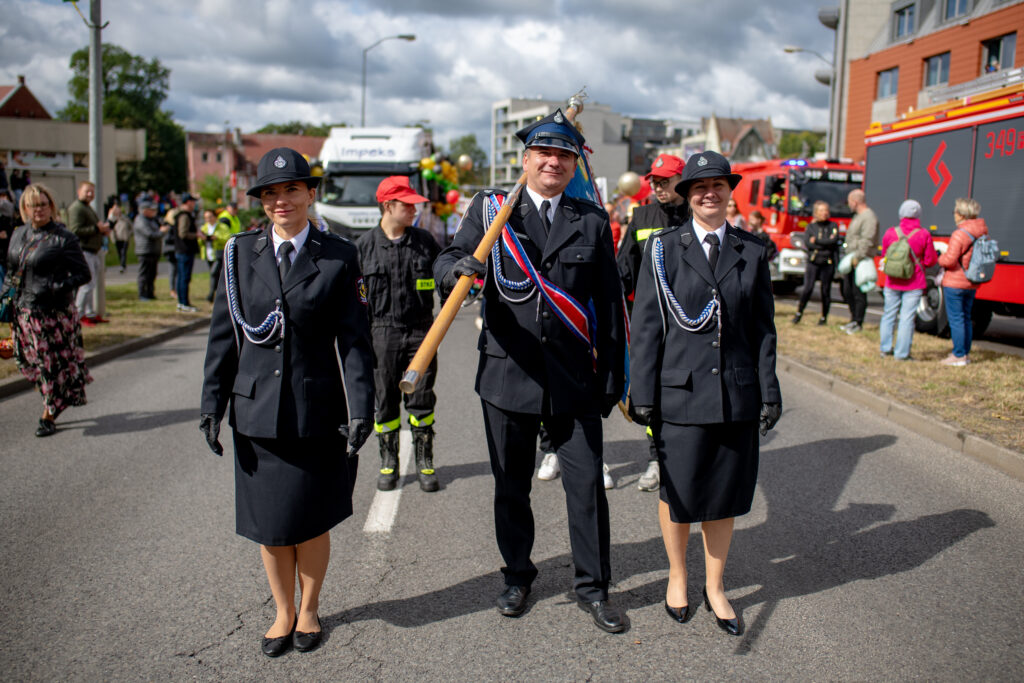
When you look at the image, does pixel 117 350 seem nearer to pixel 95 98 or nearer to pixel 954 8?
pixel 95 98

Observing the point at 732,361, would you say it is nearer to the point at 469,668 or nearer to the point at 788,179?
the point at 469,668

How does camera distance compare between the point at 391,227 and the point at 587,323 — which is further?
the point at 391,227

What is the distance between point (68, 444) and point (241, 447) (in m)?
4.03

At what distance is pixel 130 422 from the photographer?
7086 millimetres

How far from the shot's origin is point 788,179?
59.6 feet

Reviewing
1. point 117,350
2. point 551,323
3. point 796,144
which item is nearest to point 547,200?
point 551,323

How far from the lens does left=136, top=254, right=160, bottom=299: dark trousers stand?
1505 cm

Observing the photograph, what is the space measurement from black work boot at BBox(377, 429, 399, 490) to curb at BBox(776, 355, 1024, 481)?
4.24 metres

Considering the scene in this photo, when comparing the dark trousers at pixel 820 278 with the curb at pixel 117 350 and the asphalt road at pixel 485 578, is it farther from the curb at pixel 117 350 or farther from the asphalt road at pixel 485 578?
the curb at pixel 117 350

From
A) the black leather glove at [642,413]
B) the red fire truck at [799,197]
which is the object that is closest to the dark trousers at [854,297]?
the red fire truck at [799,197]

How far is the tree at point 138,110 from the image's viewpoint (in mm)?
75625

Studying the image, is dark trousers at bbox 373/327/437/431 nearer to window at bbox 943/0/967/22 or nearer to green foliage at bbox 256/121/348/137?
window at bbox 943/0/967/22

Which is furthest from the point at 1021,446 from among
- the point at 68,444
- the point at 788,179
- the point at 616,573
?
the point at 788,179

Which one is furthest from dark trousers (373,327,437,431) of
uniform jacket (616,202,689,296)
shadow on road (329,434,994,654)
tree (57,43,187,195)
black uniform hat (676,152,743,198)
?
tree (57,43,187,195)
